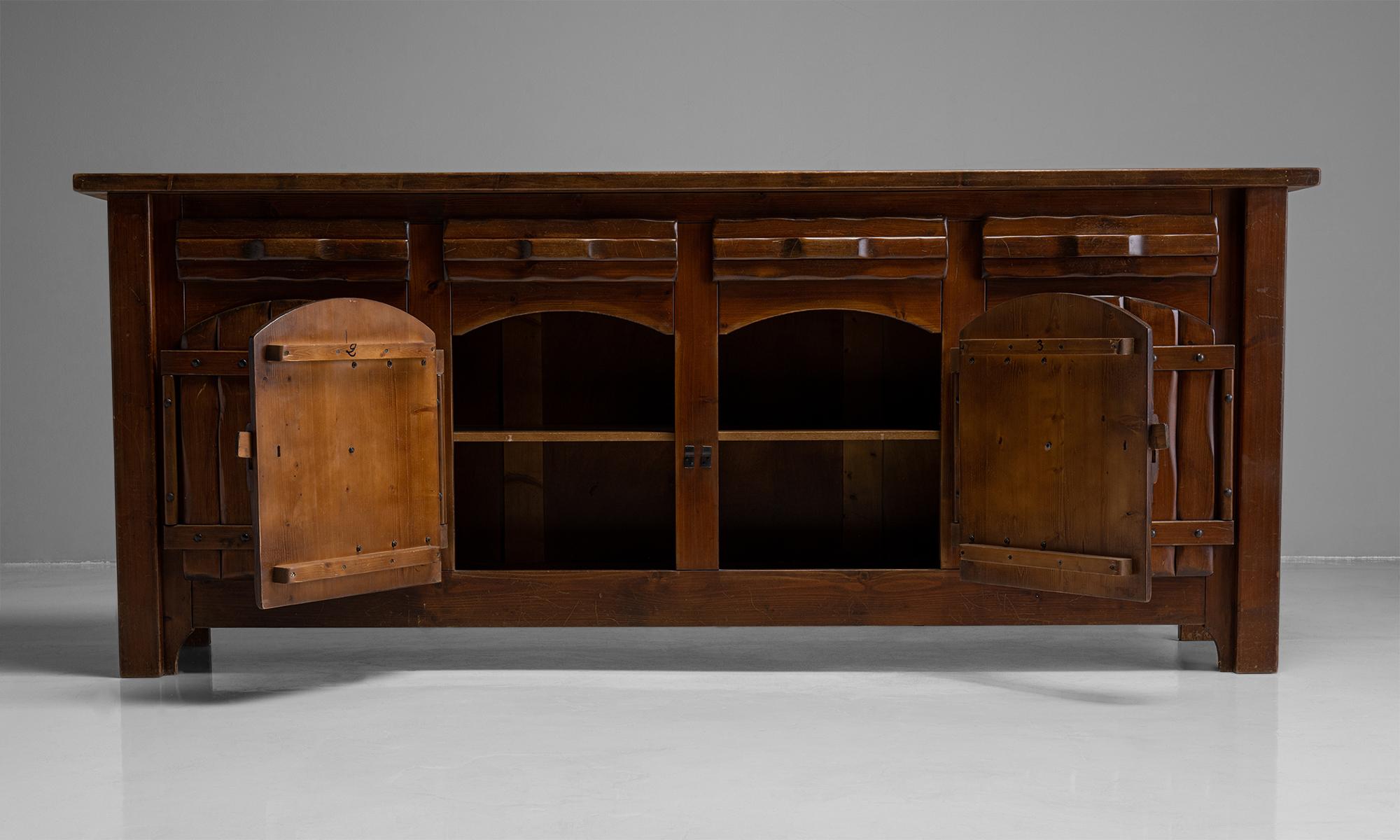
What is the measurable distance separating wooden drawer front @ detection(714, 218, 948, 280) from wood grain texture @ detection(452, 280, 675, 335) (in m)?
0.17

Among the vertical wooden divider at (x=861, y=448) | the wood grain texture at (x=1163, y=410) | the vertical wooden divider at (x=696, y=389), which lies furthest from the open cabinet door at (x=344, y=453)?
the wood grain texture at (x=1163, y=410)

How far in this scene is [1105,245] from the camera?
311 cm

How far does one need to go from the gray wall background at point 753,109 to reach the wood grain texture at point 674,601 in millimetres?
2239

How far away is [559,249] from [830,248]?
693mm

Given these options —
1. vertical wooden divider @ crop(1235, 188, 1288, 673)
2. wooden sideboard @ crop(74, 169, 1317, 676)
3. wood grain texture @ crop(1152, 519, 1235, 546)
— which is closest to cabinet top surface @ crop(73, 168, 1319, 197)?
wooden sideboard @ crop(74, 169, 1317, 676)

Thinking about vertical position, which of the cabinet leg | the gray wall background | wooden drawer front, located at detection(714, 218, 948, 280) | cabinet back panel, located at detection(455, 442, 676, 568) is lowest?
the cabinet leg

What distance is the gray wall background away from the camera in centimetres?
490

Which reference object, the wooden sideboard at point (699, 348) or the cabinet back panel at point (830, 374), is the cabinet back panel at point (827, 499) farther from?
the wooden sideboard at point (699, 348)

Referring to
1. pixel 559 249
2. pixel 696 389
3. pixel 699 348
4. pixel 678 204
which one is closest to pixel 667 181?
pixel 678 204

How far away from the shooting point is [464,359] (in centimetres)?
401

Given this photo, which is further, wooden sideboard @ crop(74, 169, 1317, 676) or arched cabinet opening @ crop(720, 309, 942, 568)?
arched cabinet opening @ crop(720, 309, 942, 568)

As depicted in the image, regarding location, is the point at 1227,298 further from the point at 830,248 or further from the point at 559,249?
the point at 559,249

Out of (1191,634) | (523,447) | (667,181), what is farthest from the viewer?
(523,447)

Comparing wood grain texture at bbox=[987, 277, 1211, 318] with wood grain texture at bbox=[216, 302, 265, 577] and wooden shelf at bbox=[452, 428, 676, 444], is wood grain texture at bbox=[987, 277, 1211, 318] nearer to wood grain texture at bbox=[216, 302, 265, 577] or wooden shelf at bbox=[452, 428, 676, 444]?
wooden shelf at bbox=[452, 428, 676, 444]
